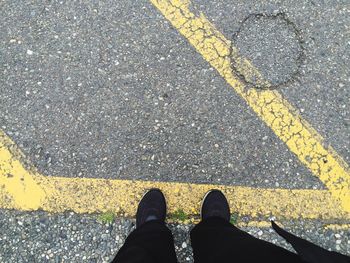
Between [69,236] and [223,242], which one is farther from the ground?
[223,242]

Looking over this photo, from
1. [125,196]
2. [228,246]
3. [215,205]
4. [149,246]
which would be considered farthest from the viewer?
[125,196]

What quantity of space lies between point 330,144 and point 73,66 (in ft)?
4.88

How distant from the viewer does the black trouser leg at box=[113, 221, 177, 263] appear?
6.50 feet

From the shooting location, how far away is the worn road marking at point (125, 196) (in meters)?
2.25

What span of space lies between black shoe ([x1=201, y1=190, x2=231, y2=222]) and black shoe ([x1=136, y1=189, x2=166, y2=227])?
0.72ft

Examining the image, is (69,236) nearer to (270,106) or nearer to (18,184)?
(18,184)

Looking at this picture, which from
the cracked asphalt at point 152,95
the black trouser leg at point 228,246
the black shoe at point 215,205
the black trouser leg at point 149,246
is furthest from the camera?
the cracked asphalt at point 152,95

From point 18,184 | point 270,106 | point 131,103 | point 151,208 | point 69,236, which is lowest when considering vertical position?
point 69,236

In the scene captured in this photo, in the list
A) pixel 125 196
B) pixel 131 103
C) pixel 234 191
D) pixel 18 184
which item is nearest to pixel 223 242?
pixel 234 191

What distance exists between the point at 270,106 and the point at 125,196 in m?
0.93

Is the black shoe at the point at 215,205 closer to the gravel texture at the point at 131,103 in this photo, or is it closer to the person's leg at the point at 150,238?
the gravel texture at the point at 131,103

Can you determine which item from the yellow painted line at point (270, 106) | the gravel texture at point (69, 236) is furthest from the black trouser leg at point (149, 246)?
the yellow painted line at point (270, 106)

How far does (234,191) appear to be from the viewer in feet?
7.53

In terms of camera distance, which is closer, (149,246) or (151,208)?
(149,246)
